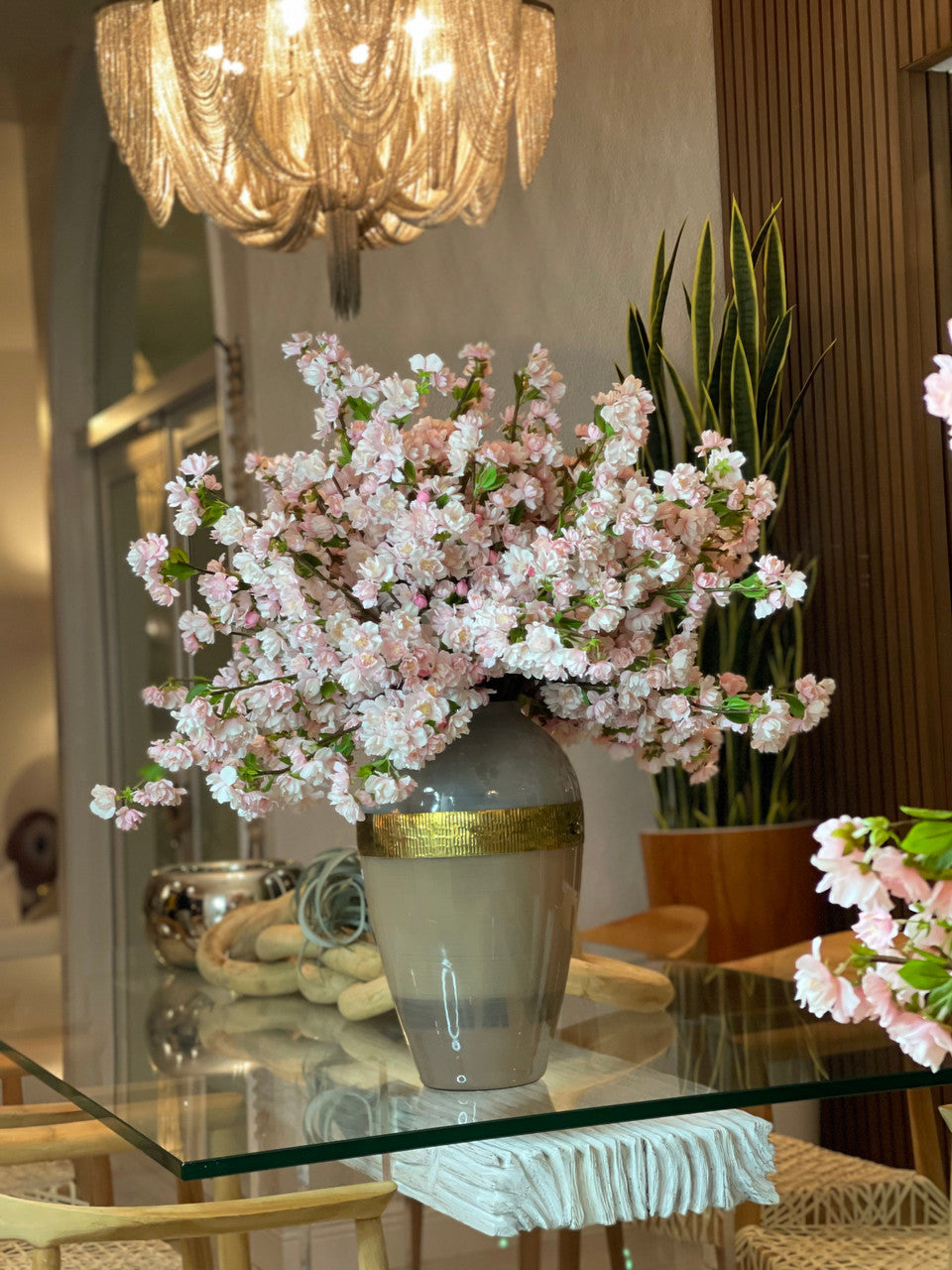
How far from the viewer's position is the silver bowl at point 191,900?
2506mm

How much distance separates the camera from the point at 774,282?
9.30 ft

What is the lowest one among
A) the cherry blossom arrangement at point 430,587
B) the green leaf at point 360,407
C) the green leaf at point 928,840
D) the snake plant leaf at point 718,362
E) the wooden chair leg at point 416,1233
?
the wooden chair leg at point 416,1233

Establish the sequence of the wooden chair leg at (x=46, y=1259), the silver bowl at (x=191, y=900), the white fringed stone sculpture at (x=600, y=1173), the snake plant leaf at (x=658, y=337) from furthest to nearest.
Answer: the snake plant leaf at (x=658, y=337) < the silver bowl at (x=191, y=900) < the wooden chair leg at (x=46, y=1259) < the white fringed stone sculpture at (x=600, y=1173)

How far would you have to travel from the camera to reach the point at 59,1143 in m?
1.95

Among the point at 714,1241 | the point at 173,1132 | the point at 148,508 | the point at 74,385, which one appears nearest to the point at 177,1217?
the point at 173,1132

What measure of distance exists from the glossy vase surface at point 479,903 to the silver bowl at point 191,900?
1035mm

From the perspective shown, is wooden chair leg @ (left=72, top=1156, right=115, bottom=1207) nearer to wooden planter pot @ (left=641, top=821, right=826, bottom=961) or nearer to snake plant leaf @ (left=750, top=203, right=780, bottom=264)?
wooden planter pot @ (left=641, top=821, right=826, bottom=961)

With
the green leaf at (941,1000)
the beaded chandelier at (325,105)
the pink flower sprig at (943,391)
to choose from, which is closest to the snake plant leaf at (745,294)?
the beaded chandelier at (325,105)

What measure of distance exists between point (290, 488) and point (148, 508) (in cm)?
409

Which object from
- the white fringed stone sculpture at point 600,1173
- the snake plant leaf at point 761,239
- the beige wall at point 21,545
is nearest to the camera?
the white fringed stone sculpture at point 600,1173

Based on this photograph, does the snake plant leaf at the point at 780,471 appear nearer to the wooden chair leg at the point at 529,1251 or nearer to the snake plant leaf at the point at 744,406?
the snake plant leaf at the point at 744,406

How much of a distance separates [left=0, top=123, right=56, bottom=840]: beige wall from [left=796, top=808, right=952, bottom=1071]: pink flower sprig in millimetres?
5050

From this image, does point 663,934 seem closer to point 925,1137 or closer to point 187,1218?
point 925,1137

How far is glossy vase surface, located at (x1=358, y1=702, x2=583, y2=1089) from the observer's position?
4.89ft
